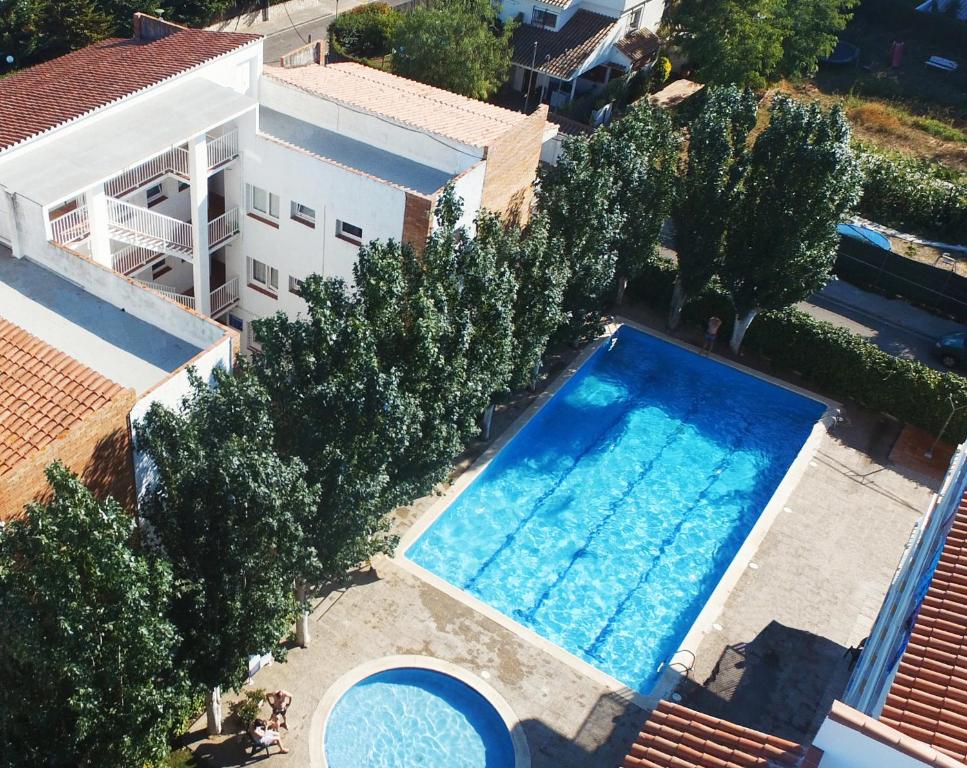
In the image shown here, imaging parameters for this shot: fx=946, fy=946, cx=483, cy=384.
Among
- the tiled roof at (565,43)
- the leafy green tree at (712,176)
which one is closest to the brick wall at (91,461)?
the leafy green tree at (712,176)

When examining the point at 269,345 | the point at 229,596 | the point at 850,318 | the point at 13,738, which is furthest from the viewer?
the point at 850,318

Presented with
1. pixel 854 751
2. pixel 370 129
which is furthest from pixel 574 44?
pixel 854 751

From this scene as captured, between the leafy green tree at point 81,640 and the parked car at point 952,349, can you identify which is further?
the parked car at point 952,349

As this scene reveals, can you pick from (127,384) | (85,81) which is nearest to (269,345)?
(127,384)

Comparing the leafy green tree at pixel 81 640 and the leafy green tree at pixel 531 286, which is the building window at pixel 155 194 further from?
the leafy green tree at pixel 81 640

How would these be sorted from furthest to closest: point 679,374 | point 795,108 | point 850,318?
1. point 850,318
2. point 679,374
3. point 795,108

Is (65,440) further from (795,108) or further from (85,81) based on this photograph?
(795,108)
